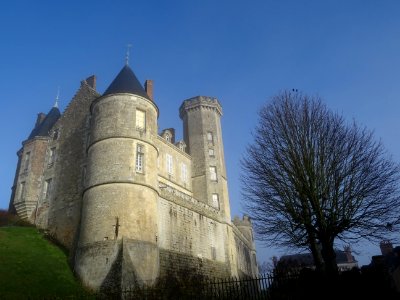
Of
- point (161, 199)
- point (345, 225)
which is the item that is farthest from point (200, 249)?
point (345, 225)

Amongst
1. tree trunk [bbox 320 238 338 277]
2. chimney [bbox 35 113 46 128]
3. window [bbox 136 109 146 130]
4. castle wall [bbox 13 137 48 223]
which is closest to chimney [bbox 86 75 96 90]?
castle wall [bbox 13 137 48 223]

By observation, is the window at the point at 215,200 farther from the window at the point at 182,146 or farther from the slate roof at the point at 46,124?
the slate roof at the point at 46,124

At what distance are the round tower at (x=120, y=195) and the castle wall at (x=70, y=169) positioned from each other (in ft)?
11.1

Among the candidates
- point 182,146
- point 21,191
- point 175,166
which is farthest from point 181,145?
point 21,191

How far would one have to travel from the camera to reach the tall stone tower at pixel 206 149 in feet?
96.2

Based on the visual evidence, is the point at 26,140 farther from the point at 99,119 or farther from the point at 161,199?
the point at 161,199

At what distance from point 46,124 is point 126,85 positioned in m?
11.1

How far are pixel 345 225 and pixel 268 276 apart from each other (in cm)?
382

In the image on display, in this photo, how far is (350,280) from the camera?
1002 centimetres

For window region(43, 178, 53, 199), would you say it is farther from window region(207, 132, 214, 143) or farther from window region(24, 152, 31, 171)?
window region(207, 132, 214, 143)

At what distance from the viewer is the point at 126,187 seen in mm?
18062

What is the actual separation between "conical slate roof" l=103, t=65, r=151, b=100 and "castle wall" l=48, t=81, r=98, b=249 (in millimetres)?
3160

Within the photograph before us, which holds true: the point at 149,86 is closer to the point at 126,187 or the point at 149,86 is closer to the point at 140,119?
the point at 140,119

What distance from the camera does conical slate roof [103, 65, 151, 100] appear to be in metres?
20.9
